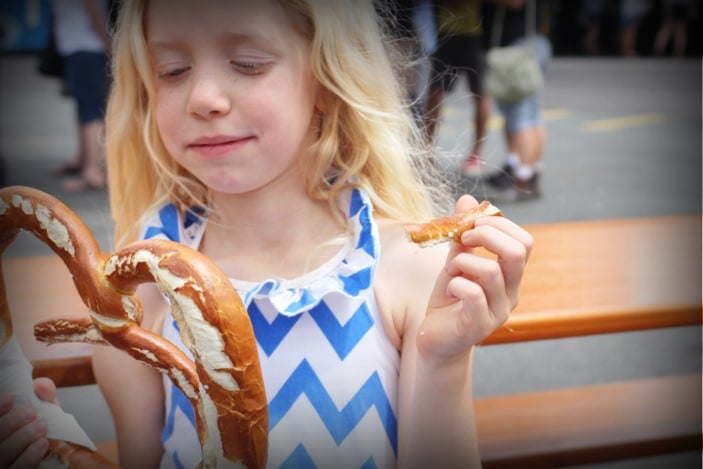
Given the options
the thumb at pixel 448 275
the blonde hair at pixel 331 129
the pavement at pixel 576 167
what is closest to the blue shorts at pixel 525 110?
the pavement at pixel 576 167

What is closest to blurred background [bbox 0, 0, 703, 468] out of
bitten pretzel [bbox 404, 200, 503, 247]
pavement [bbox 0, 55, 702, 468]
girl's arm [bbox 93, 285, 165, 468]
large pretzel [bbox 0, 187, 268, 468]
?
pavement [bbox 0, 55, 702, 468]

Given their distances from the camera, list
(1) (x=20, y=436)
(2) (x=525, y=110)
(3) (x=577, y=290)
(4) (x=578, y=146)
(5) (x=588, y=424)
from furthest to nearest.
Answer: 1. (4) (x=578, y=146)
2. (2) (x=525, y=110)
3. (5) (x=588, y=424)
4. (3) (x=577, y=290)
5. (1) (x=20, y=436)

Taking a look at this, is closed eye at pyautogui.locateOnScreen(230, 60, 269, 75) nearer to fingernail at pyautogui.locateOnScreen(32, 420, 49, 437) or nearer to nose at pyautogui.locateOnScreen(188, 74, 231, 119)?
nose at pyautogui.locateOnScreen(188, 74, 231, 119)

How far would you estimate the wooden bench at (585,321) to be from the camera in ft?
5.48

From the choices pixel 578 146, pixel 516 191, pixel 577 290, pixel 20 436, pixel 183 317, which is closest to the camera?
pixel 183 317

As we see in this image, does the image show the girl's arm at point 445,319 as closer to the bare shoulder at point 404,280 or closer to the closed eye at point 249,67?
the bare shoulder at point 404,280

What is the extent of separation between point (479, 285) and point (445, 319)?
75 mm

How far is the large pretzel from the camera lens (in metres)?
0.83

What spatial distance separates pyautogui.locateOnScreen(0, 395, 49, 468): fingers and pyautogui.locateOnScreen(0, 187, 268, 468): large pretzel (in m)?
0.05

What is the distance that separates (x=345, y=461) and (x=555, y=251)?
1018mm

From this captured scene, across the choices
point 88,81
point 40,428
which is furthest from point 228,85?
point 88,81

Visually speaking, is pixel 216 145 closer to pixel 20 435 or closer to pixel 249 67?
pixel 249 67

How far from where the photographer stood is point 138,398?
1.39 meters

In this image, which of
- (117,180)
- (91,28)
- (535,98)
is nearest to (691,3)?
(535,98)
